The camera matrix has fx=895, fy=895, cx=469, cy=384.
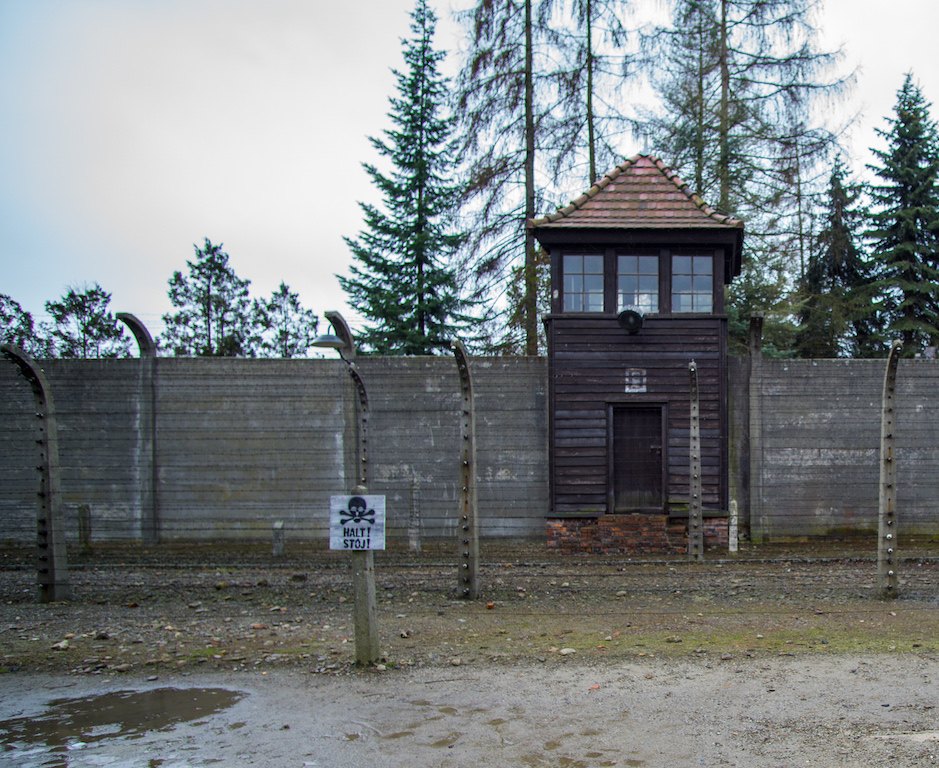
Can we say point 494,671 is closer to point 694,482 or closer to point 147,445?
point 694,482

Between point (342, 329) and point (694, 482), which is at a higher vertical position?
point (342, 329)

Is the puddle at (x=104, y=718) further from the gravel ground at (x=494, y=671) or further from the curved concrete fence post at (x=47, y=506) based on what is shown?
the curved concrete fence post at (x=47, y=506)

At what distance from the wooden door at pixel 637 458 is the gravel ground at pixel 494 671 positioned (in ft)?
12.4

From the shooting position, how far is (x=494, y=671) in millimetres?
6918

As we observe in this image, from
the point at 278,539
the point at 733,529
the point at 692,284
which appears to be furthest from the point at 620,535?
the point at 278,539

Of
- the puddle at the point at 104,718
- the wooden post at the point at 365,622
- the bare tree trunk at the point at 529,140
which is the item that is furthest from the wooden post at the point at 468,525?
the bare tree trunk at the point at 529,140

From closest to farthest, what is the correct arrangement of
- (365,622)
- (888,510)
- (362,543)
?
(365,622)
(362,543)
(888,510)

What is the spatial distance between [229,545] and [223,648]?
7.93 metres

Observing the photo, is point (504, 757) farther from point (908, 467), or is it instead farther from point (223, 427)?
point (908, 467)

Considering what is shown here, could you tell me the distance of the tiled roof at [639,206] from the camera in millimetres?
15617

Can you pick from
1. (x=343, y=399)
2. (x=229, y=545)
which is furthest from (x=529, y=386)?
(x=229, y=545)

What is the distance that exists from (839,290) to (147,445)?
23392 mm

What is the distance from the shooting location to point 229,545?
15.5 metres

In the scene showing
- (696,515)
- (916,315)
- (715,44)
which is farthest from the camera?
(916,315)
